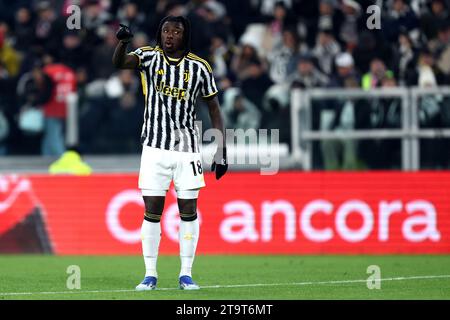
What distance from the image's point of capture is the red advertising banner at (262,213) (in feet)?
53.8

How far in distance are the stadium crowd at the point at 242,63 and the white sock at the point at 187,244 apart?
6.54m

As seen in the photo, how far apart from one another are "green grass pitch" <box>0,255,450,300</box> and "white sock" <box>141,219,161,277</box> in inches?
8.2

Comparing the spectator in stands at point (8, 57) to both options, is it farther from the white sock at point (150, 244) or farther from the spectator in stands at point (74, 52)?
the white sock at point (150, 244)

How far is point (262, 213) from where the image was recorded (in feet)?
54.5

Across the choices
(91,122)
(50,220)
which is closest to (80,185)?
(50,220)

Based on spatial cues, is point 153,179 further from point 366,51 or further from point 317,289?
point 366,51

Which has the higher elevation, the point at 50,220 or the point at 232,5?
the point at 232,5

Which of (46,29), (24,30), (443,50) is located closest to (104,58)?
(46,29)

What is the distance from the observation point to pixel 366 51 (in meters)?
18.9

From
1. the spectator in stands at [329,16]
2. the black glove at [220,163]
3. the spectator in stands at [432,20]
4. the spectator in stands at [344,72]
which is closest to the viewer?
the black glove at [220,163]

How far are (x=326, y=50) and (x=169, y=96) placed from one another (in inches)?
356

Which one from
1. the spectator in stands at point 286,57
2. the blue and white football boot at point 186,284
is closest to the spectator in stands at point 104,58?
the spectator in stands at point 286,57

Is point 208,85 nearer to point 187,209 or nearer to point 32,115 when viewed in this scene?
point 187,209
